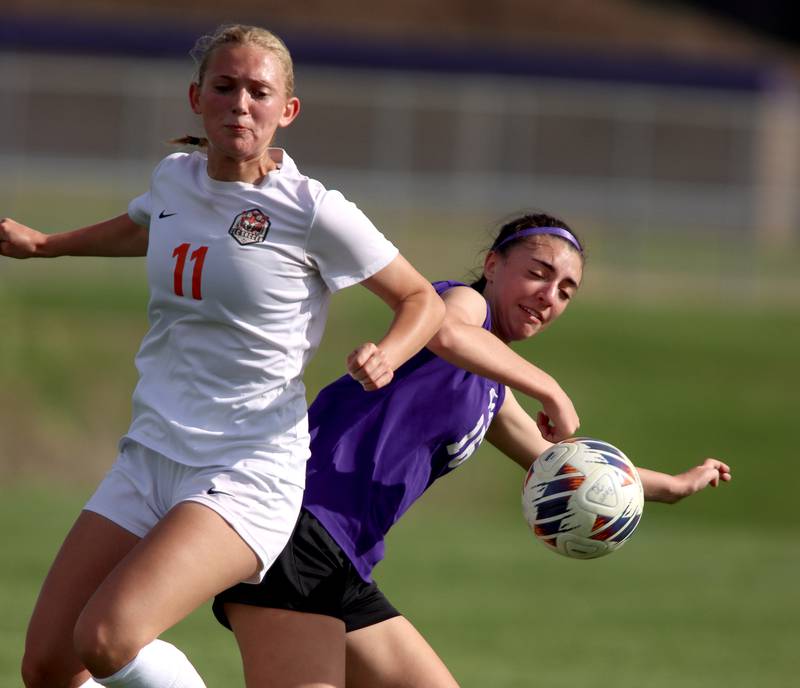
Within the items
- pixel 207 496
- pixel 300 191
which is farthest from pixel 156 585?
pixel 300 191

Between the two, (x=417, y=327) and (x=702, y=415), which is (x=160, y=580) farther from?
(x=702, y=415)

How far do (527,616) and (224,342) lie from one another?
6.36 metres

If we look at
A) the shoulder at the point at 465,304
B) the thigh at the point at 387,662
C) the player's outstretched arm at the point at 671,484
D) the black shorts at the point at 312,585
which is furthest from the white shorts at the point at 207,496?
the player's outstretched arm at the point at 671,484

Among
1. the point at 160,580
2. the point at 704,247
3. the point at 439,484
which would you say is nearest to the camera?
the point at 160,580

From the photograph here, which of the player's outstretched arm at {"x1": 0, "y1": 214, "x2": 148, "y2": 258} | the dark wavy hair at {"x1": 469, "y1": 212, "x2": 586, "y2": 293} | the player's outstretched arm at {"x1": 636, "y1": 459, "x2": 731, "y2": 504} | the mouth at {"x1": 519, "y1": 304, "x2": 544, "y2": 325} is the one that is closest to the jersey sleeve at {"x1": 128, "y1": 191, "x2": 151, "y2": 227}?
the player's outstretched arm at {"x1": 0, "y1": 214, "x2": 148, "y2": 258}

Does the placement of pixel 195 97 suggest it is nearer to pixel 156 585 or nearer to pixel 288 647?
pixel 156 585

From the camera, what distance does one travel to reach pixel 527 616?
34.1 ft

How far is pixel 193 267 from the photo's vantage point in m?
4.42

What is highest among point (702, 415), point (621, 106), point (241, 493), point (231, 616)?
point (621, 106)

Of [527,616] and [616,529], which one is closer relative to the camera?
[616,529]

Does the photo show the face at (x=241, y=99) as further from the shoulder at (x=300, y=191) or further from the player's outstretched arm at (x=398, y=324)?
the player's outstretched arm at (x=398, y=324)

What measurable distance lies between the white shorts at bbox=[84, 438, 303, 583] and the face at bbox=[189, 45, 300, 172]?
88 centimetres

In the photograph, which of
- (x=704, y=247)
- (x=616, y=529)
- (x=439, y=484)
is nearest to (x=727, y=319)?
(x=704, y=247)

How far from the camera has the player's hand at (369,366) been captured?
4.12 meters
